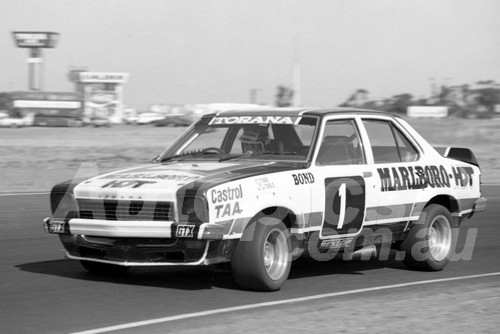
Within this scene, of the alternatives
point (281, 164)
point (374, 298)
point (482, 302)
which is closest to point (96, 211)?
point (281, 164)

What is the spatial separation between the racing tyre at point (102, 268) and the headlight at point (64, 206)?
2.27ft

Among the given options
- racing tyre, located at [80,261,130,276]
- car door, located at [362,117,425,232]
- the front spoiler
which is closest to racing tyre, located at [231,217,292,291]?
the front spoiler

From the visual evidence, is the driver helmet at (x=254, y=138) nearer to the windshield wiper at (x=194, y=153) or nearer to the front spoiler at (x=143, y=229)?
the windshield wiper at (x=194, y=153)

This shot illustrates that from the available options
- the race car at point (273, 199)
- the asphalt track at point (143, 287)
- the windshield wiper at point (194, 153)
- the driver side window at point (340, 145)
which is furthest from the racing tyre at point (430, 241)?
the windshield wiper at point (194, 153)

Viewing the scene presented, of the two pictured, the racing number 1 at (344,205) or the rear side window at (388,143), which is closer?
the racing number 1 at (344,205)

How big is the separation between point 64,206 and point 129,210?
29.5 inches

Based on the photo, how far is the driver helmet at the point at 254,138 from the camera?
8.32 m

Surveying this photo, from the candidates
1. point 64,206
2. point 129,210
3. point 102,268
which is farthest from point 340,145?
point 64,206

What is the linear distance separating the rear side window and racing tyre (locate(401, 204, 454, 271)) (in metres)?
0.59

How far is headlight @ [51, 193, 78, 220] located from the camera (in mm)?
7551

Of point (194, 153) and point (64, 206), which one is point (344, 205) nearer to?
point (194, 153)

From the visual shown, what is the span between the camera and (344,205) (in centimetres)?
805

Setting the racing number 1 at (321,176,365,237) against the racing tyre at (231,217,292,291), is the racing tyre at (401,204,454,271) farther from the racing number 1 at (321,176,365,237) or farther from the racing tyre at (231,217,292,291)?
the racing tyre at (231,217,292,291)

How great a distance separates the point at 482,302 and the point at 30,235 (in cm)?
609
